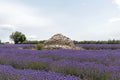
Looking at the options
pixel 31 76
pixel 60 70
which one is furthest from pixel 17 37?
pixel 31 76

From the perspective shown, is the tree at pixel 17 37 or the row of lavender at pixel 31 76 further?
the tree at pixel 17 37

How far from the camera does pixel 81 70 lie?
5.35 metres

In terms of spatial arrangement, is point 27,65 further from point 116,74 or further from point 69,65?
point 116,74

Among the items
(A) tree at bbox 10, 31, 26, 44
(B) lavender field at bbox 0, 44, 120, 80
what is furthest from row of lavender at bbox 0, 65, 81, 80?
(A) tree at bbox 10, 31, 26, 44

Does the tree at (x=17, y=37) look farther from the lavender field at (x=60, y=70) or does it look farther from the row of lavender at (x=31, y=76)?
the row of lavender at (x=31, y=76)

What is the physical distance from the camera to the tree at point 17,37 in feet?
95.5

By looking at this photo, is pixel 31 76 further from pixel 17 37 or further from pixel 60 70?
pixel 17 37

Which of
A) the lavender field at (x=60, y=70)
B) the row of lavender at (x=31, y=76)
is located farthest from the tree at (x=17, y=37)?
the row of lavender at (x=31, y=76)

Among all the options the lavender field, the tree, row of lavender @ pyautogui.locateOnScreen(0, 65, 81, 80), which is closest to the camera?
row of lavender @ pyautogui.locateOnScreen(0, 65, 81, 80)

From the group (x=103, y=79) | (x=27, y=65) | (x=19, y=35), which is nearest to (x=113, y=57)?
(x=27, y=65)

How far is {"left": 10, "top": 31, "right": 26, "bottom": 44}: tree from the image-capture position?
2909 cm

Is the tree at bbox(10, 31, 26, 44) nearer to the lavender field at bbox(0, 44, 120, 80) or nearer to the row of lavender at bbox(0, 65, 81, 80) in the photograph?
the lavender field at bbox(0, 44, 120, 80)

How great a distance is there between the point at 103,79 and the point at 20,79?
5.03 ft

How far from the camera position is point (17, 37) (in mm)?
29484
